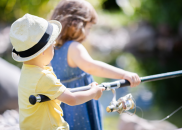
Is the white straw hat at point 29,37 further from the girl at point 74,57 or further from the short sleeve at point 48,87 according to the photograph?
the girl at point 74,57

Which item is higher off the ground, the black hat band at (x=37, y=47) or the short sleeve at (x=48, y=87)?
the black hat band at (x=37, y=47)

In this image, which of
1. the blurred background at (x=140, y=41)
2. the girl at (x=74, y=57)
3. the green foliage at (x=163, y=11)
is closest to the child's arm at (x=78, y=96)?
the girl at (x=74, y=57)

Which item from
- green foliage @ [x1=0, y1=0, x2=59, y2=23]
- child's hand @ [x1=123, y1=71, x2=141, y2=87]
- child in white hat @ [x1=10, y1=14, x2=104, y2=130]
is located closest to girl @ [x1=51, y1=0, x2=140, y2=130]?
child's hand @ [x1=123, y1=71, x2=141, y2=87]

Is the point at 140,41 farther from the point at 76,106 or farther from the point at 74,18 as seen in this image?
the point at 76,106

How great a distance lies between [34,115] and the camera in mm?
1257

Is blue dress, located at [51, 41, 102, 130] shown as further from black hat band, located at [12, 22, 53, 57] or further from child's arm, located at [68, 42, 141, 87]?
black hat band, located at [12, 22, 53, 57]

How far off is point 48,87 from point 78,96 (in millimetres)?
174

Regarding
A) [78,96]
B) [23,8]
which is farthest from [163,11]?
[78,96]

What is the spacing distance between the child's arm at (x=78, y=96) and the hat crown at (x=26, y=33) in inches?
11.7

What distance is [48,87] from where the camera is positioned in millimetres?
1195

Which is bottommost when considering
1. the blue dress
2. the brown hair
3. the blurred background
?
the blue dress

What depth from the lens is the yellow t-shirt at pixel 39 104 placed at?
1.20m

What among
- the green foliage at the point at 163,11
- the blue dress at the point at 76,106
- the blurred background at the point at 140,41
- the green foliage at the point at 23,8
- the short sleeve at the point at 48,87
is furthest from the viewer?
the green foliage at the point at 163,11

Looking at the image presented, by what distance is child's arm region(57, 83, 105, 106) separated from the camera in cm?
123
